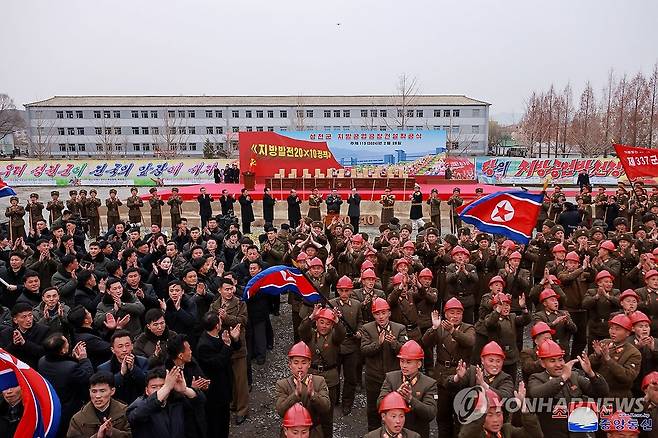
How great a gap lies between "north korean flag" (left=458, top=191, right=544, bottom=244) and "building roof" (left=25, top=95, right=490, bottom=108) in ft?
171

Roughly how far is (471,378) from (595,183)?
2728 cm

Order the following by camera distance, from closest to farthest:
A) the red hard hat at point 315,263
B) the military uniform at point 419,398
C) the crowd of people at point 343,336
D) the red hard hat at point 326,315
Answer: the crowd of people at point 343,336, the military uniform at point 419,398, the red hard hat at point 326,315, the red hard hat at point 315,263

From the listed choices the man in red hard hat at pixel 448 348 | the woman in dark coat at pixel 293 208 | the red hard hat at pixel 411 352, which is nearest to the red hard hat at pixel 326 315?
the man in red hard hat at pixel 448 348

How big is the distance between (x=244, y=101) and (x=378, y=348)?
2299 inches

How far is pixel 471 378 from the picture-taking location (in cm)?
416

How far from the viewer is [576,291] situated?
680 centimetres

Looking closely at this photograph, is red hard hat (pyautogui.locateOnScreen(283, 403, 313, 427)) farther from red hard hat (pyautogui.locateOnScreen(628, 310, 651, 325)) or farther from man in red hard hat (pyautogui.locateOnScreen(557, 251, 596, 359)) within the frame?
man in red hard hat (pyautogui.locateOnScreen(557, 251, 596, 359))

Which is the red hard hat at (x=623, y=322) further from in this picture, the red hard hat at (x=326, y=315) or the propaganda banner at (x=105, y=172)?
the propaganda banner at (x=105, y=172)

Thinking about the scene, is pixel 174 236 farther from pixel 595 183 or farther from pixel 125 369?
pixel 595 183

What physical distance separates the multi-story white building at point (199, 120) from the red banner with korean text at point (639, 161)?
1829 inches

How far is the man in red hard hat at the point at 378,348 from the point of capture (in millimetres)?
5027

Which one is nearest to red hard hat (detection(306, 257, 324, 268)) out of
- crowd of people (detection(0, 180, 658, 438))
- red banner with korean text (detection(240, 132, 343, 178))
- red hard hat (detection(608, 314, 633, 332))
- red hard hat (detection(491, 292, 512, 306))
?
crowd of people (detection(0, 180, 658, 438))

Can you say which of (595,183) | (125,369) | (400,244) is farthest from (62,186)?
(595,183)

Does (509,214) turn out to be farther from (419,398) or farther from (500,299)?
(419,398)
